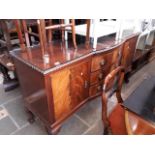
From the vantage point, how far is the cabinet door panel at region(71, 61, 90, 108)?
4.49 feet

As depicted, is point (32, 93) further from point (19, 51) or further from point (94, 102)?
point (94, 102)

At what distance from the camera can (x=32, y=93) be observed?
1.43m

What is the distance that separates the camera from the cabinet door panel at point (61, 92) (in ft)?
3.94

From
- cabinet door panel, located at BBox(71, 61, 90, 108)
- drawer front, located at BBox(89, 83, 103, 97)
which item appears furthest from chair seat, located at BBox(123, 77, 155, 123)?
drawer front, located at BBox(89, 83, 103, 97)

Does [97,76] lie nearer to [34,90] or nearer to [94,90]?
[94,90]

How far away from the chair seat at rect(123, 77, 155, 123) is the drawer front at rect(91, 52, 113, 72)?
539 millimetres

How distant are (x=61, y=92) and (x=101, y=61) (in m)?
0.59

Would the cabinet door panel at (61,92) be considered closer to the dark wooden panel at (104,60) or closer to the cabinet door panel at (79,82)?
the cabinet door panel at (79,82)

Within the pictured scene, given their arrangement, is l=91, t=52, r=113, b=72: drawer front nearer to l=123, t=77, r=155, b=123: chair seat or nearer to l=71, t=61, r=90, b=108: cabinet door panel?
l=71, t=61, r=90, b=108: cabinet door panel

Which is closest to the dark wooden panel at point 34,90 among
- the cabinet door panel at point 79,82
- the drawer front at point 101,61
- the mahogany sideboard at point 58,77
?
the mahogany sideboard at point 58,77

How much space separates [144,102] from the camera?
0.99 metres

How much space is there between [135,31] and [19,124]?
2.07m

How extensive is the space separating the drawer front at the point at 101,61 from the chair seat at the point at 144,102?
54 centimetres

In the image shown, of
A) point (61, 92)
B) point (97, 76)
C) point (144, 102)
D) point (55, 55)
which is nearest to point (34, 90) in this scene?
point (61, 92)
